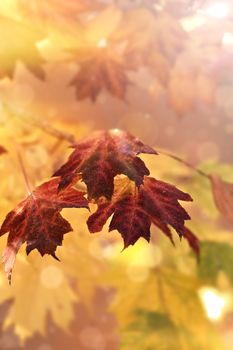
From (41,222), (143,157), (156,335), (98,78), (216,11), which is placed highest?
(216,11)

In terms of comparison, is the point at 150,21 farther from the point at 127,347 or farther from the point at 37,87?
the point at 127,347

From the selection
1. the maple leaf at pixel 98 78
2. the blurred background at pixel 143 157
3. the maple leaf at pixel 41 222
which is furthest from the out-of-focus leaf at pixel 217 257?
the maple leaf at pixel 41 222

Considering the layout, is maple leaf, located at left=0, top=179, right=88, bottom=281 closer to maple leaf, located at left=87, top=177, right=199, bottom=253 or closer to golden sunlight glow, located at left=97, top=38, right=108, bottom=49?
maple leaf, located at left=87, top=177, right=199, bottom=253

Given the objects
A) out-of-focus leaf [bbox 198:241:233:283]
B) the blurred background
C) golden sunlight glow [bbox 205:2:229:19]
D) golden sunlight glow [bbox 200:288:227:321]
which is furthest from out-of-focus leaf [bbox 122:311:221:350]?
golden sunlight glow [bbox 205:2:229:19]

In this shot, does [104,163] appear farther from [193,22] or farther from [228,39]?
[228,39]

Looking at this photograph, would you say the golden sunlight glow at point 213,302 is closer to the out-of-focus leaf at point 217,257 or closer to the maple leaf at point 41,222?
the out-of-focus leaf at point 217,257

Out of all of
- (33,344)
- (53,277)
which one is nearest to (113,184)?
(53,277)

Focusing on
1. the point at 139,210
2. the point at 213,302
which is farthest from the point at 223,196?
the point at 213,302
